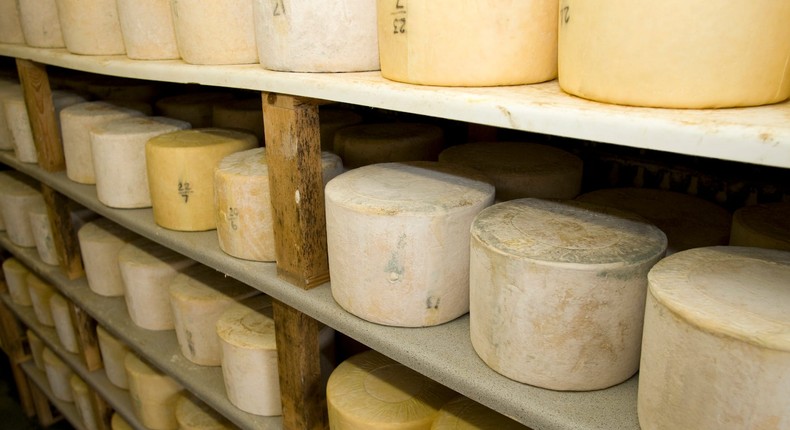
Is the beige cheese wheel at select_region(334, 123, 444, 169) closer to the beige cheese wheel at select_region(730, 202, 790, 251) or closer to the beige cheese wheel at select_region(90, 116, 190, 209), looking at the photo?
the beige cheese wheel at select_region(90, 116, 190, 209)

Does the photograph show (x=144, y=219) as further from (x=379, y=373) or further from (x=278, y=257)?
(x=379, y=373)

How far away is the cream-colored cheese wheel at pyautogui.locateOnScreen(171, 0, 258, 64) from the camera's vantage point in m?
1.44

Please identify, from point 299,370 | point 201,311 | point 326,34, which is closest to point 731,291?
point 326,34

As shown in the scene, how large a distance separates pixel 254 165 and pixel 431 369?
77 centimetres

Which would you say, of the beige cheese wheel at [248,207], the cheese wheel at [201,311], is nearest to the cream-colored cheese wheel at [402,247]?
the beige cheese wheel at [248,207]

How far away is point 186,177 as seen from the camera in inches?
70.8

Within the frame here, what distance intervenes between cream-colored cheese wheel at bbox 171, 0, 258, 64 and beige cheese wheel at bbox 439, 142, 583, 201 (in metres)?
0.55

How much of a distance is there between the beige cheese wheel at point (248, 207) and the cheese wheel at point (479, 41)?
1.89 feet

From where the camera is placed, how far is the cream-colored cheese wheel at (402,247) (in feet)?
3.87

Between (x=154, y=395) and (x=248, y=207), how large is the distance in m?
1.07

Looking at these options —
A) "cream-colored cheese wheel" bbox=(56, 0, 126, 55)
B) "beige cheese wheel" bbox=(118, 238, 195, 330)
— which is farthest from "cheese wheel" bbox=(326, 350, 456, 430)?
"cream-colored cheese wheel" bbox=(56, 0, 126, 55)

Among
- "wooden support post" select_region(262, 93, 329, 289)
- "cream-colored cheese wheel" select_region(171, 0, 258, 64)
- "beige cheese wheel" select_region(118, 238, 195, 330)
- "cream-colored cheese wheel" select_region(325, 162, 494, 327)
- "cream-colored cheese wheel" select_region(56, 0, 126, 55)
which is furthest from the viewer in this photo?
"beige cheese wheel" select_region(118, 238, 195, 330)

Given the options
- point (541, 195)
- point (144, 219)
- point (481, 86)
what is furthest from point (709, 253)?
point (144, 219)

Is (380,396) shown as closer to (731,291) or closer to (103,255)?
(731,291)
